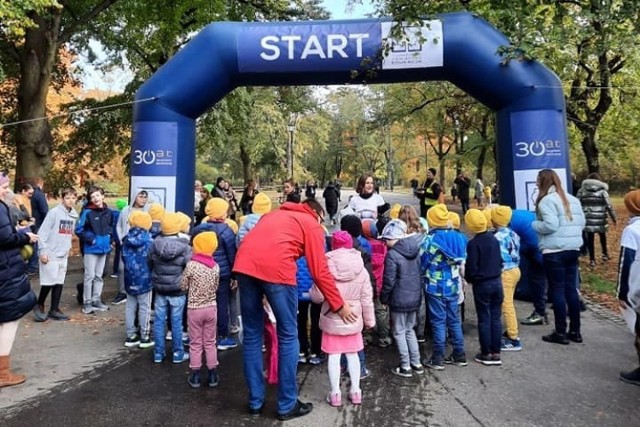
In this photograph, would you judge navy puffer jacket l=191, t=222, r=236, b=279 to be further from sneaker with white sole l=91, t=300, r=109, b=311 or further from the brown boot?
sneaker with white sole l=91, t=300, r=109, b=311

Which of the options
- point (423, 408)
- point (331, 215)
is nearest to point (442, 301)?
point (423, 408)

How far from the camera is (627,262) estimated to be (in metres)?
4.18

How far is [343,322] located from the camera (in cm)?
405

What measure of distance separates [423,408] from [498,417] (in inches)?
22.4

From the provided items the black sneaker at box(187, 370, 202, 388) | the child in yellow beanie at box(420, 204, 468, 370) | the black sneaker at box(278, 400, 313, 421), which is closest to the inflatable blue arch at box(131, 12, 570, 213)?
the child in yellow beanie at box(420, 204, 468, 370)

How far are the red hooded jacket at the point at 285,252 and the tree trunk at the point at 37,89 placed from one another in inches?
396

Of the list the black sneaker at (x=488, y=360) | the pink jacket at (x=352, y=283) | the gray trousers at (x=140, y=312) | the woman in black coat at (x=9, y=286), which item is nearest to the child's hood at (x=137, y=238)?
the gray trousers at (x=140, y=312)

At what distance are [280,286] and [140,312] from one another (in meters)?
2.59

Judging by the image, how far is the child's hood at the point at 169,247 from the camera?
4816 mm

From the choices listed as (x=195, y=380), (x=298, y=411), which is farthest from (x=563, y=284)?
(x=195, y=380)

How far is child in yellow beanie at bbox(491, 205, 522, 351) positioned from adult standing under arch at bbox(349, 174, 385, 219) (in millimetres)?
1905

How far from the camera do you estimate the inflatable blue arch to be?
7.41 meters

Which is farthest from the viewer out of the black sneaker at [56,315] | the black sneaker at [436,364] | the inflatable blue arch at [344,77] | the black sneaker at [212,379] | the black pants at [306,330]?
the inflatable blue arch at [344,77]

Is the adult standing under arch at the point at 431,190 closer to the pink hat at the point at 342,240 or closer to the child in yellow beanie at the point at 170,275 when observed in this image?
the pink hat at the point at 342,240
